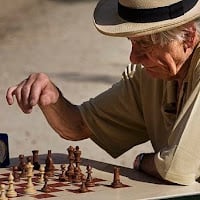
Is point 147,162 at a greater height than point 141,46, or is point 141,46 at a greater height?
point 141,46

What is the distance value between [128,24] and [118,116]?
57cm

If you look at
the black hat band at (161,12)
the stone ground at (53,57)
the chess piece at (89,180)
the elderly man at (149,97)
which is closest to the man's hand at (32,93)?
the elderly man at (149,97)

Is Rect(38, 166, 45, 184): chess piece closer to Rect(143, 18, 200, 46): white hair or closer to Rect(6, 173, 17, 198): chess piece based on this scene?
Rect(6, 173, 17, 198): chess piece

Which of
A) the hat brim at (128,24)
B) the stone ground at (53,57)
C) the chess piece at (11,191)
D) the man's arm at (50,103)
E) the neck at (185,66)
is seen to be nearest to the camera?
the chess piece at (11,191)

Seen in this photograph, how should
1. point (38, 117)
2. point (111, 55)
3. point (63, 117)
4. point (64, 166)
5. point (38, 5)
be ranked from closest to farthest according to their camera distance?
point (64, 166), point (63, 117), point (38, 117), point (111, 55), point (38, 5)

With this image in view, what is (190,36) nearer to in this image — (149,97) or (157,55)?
(157,55)

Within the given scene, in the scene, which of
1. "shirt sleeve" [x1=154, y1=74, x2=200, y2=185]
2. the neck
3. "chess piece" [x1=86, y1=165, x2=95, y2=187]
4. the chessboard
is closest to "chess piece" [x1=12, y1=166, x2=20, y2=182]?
the chessboard

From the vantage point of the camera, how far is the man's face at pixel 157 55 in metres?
2.67

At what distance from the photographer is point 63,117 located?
3131 millimetres

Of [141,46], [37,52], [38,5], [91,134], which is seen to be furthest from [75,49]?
[141,46]

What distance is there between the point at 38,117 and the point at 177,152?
3775 mm

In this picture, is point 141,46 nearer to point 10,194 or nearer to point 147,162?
point 147,162

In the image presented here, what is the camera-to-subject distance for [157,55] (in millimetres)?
2672

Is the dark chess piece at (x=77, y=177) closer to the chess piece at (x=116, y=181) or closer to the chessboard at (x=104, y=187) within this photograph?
the chessboard at (x=104, y=187)
